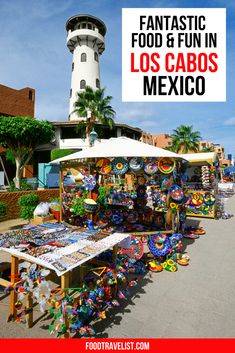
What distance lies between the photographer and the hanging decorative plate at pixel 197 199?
1163 centimetres

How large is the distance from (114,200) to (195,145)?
2832 cm

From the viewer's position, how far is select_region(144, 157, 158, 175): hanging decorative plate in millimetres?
6275

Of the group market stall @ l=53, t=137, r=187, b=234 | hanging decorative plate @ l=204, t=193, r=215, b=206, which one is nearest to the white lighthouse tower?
hanging decorative plate @ l=204, t=193, r=215, b=206

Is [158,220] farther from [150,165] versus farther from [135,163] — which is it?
[135,163]

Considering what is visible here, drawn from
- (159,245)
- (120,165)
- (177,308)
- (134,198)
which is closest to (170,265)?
(159,245)

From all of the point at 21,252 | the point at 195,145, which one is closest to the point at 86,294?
the point at 21,252

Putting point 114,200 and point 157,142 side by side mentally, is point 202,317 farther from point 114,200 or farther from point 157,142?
point 157,142

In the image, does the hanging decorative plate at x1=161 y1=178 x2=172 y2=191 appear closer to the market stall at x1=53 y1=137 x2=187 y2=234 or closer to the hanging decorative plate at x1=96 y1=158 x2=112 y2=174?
the market stall at x1=53 y1=137 x2=187 y2=234

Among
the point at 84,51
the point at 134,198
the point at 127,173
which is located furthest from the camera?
the point at 84,51

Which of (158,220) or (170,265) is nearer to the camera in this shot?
(170,265)

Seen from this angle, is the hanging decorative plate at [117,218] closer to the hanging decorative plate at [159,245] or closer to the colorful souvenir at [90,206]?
the colorful souvenir at [90,206]

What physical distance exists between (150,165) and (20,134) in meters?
14.9

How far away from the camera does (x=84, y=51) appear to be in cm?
3272

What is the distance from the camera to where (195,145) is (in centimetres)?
3472
